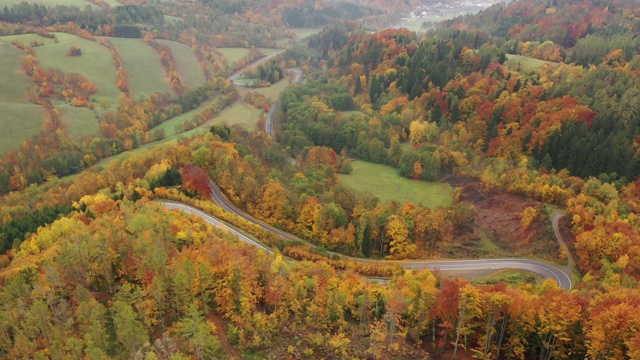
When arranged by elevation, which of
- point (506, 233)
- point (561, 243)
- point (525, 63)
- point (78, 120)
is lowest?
point (506, 233)

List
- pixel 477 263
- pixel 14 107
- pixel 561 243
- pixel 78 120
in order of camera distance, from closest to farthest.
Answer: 1. pixel 477 263
2. pixel 561 243
3. pixel 14 107
4. pixel 78 120

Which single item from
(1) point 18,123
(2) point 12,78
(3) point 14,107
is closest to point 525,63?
(1) point 18,123

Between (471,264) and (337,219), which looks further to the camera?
(337,219)

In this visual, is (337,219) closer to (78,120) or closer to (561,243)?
(561,243)

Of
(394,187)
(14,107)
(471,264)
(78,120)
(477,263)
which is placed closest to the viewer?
(471,264)

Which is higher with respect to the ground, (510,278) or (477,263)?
(510,278)

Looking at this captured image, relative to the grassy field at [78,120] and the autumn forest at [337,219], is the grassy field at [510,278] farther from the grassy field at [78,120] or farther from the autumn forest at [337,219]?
the grassy field at [78,120]

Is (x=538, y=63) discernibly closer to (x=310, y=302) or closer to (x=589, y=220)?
(x=589, y=220)
